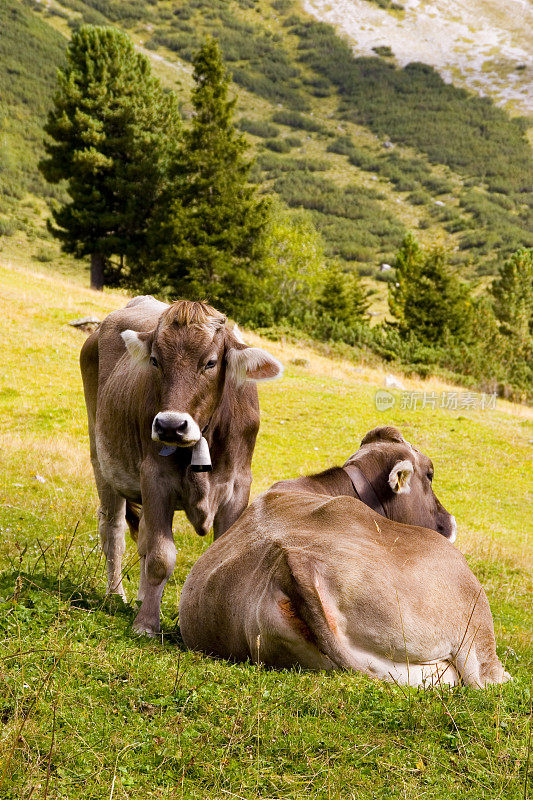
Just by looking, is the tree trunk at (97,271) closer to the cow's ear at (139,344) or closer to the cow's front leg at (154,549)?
the cow's ear at (139,344)

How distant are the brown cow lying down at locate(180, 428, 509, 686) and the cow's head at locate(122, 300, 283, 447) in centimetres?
94

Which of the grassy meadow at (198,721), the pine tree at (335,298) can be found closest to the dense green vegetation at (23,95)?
the pine tree at (335,298)

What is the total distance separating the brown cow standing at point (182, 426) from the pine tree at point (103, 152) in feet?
123

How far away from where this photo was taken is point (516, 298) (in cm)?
5931

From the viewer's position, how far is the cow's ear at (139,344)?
6.21 metres

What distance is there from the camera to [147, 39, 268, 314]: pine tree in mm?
39594

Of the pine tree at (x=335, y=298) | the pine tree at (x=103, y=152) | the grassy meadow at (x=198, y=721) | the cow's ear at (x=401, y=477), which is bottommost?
the pine tree at (x=335, y=298)

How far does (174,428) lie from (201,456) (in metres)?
0.57

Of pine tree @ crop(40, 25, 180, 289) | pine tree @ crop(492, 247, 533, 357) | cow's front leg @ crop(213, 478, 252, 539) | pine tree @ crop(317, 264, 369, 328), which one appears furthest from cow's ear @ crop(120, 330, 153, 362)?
pine tree @ crop(317, 264, 369, 328)

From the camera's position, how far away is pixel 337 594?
4.48 meters

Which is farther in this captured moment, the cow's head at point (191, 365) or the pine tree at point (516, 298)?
the pine tree at point (516, 298)

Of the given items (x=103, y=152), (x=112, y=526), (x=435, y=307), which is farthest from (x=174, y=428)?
(x=435, y=307)

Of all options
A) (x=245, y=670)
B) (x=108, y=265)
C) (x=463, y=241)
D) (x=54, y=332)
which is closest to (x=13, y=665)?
(x=245, y=670)

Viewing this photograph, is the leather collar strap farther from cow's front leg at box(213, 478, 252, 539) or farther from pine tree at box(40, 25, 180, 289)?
pine tree at box(40, 25, 180, 289)
